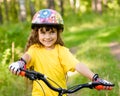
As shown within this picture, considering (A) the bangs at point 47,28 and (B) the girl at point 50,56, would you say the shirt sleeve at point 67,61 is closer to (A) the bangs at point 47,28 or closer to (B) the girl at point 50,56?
(B) the girl at point 50,56

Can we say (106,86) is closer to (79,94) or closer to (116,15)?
(79,94)

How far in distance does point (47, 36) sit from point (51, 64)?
0.34m

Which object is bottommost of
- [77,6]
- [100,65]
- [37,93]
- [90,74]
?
[77,6]

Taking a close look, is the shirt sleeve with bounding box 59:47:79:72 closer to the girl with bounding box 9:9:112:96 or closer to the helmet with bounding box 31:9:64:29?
the girl with bounding box 9:9:112:96

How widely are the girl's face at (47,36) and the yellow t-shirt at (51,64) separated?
0.11 meters

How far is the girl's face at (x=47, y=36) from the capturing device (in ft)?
16.1

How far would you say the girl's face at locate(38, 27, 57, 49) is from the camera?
4.92 metres

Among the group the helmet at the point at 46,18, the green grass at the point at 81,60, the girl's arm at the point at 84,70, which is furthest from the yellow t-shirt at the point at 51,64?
the green grass at the point at 81,60

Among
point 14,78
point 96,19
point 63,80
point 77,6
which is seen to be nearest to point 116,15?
point 96,19

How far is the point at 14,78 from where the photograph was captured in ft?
29.5

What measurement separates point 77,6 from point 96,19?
2053 centimetres

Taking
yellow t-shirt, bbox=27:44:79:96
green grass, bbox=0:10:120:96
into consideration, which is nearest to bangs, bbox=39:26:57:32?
yellow t-shirt, bbox=27:44:79:96

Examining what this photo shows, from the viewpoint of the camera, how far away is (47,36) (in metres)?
4.92

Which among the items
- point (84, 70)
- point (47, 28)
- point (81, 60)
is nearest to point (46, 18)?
point (47, 28)
